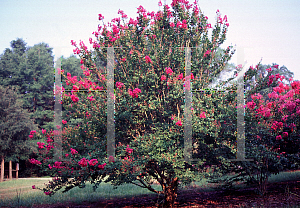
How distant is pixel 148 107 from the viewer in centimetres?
544

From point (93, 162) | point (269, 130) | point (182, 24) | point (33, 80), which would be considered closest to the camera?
point (93, 162)

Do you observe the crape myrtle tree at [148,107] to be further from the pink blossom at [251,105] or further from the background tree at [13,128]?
the background tree at [13,128]

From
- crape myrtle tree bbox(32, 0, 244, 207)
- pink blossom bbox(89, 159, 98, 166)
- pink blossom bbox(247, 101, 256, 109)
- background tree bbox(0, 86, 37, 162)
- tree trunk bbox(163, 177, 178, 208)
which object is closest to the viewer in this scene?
pink blossom bbox(89, 159, 98, 166)

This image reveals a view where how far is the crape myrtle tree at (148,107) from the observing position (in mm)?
5066

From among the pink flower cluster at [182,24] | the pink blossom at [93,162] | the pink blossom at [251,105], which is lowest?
the pink blossom at [93,162]

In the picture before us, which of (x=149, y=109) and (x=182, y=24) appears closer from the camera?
(x=149, y=109)

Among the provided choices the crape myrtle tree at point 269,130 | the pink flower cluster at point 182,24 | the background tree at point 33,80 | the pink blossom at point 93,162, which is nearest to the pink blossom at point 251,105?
the crape myrtle tree at point 269,130

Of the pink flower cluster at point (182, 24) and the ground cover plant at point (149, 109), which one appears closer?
the ground cover plant at point (149, 109)

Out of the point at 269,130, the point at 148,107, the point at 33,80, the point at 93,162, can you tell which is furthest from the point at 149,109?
the point at 33,80

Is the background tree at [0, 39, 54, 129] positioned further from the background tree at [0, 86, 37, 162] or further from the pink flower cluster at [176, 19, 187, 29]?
the pink flower cluster at [176, 19, 187, 29]

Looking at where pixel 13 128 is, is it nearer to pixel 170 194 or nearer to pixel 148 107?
pixel 170 194

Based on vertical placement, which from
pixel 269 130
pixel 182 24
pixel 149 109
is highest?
pixel 182 24

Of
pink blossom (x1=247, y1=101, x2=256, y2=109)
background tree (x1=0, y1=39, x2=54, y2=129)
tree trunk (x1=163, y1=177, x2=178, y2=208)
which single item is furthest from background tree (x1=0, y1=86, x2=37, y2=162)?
pink blossom (x1=247, y1=101, x2=256, y2=109)

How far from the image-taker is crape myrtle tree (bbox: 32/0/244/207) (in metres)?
5.07
